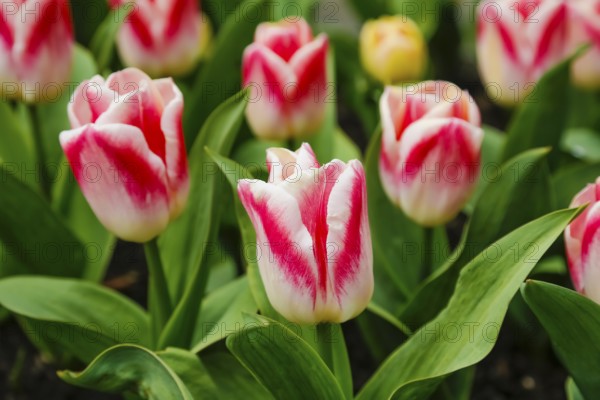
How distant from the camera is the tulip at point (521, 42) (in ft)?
3.88

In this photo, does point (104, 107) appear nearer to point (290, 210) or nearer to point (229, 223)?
point (290, 210)

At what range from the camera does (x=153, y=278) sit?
3.23ft

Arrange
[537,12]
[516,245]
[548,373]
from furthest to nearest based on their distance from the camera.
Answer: [548,373] < [537,12] < [516,245]

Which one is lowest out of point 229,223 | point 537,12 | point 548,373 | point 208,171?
point 548,373

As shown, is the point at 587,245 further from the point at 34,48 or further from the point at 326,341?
the point at 34,48

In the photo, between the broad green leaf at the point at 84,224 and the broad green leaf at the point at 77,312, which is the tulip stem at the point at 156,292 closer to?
the broad green leaf at the point at 77,312

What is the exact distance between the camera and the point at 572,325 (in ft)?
2.68

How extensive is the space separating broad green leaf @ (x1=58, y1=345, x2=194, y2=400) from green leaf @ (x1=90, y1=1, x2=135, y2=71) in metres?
0.53

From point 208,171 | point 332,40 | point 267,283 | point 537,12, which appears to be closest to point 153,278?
point 208,171

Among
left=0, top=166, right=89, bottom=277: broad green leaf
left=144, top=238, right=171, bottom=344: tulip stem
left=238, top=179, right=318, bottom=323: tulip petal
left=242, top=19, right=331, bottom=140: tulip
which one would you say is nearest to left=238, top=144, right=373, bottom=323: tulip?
left=238, top=179, right=318, bottom=323: tulip petal

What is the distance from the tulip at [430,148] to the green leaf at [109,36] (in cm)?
42

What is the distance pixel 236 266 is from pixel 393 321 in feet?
1.30

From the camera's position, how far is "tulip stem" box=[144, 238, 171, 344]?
960 mm

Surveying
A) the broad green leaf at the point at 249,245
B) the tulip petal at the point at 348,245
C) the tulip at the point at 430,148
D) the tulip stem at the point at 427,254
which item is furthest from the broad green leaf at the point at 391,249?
the tulip petal at the point at 348,245
